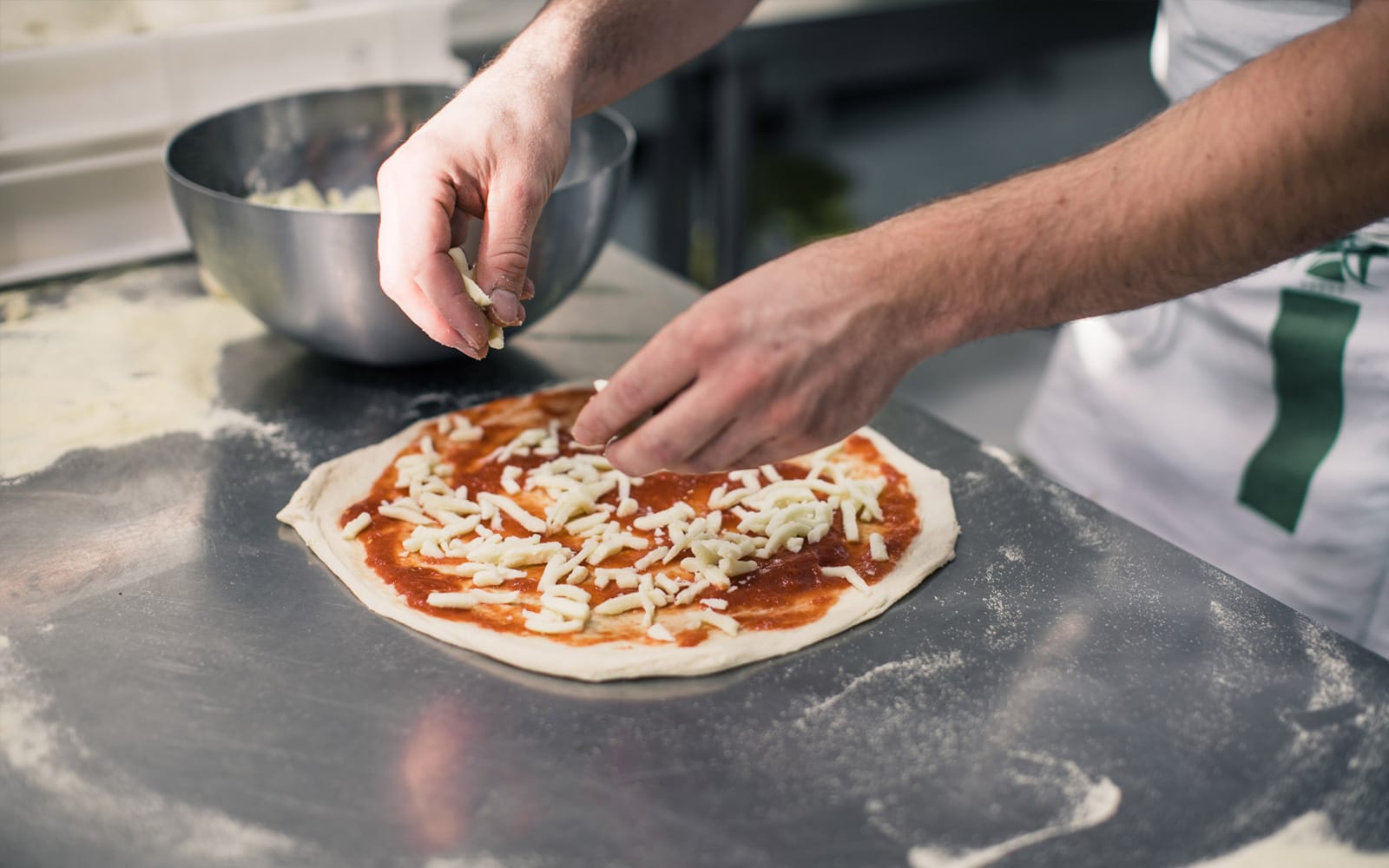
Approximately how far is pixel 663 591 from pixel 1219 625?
22.4 inches

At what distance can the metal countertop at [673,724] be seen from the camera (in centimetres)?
92

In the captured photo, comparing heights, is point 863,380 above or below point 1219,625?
above

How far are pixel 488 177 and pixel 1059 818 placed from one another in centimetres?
91

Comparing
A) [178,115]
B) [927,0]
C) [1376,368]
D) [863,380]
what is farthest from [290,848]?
[927,0]

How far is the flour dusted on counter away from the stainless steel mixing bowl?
0.16m

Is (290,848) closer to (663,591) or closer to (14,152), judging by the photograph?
(663,591)

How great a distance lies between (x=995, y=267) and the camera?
1.01 m

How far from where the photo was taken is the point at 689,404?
100 cm

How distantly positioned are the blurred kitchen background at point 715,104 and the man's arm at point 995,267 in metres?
1.18

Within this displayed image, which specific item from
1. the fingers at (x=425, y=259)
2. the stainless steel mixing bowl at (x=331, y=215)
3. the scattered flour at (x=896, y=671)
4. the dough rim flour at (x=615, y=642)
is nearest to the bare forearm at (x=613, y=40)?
the stainless steel mixing bowl at (x=331, y=215)

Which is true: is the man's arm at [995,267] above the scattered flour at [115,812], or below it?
above

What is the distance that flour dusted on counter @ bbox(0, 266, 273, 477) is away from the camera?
60.0 inches

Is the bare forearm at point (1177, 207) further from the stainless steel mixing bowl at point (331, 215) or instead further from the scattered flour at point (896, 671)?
the stainless steel mixing bowl at point (331, 215)

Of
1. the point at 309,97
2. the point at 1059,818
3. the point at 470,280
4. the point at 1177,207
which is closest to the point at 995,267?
the point at 1177,207
